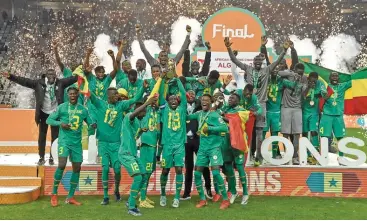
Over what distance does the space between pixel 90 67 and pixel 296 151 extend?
371 centimetres

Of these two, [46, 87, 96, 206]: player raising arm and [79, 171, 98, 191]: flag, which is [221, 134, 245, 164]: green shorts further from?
[79, 171, 98, 191]: flag

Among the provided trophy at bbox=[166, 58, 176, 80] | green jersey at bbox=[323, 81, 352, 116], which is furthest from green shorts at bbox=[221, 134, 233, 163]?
green jersey at bbox=[323, 81, 352, 116]

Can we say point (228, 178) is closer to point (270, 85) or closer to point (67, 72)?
point (270, 85)

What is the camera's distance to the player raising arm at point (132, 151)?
24.0ft

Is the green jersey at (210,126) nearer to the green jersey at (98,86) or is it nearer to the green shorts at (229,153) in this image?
the green shorts at (229,153)

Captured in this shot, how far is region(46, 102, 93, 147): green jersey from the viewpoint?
791 centimetres

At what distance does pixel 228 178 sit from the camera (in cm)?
830

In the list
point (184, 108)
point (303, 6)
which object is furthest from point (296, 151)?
point (303, 6)

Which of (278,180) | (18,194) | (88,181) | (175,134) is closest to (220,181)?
(175,134)

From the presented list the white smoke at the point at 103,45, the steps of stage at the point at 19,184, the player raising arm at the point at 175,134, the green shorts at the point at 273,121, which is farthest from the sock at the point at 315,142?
the white smoke at the point at 103,45

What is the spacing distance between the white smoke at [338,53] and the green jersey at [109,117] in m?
26.2

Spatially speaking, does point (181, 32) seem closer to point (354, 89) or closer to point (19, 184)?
point (354, 89)

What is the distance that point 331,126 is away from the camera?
9250 millimetres

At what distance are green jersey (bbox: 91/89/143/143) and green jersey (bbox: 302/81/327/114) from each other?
303cm
